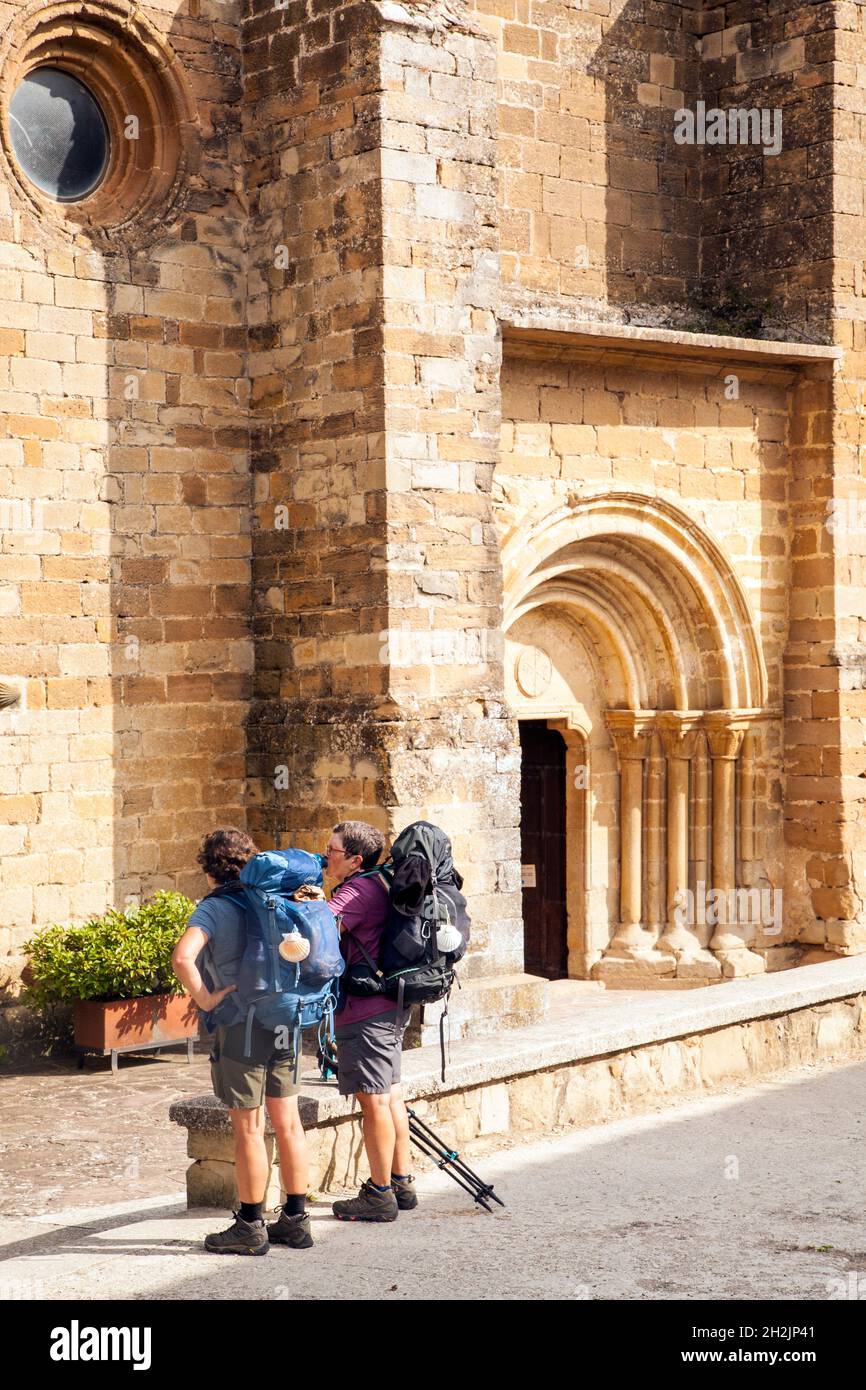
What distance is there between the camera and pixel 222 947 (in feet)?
17.1

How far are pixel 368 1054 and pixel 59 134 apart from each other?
5.70m

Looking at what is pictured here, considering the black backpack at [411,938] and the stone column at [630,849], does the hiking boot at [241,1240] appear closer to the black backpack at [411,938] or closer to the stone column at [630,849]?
the black backpack at [411,938]

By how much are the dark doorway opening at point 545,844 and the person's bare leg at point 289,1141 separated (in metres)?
6.65

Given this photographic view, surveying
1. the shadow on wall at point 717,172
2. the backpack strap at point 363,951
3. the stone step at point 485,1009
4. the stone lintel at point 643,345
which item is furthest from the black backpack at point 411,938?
the shadow on wall at point 717,172

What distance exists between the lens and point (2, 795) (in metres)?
8.80

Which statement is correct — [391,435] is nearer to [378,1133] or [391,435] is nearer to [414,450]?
[414,450]

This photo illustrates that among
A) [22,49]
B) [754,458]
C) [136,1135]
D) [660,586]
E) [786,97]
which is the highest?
[786,97]

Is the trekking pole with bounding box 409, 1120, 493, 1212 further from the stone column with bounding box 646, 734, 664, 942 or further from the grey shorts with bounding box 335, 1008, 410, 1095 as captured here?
the stone column with bounding box 646, 734, 664, 942

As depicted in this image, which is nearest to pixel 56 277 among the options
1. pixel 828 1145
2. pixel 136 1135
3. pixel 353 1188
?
pixel 136 1135

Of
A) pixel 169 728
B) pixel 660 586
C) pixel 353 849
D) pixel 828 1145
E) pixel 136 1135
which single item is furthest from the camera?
pixel 660 586

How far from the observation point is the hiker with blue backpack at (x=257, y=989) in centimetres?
521

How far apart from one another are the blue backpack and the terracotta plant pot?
140 inches

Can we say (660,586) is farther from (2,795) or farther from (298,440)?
(2,795)

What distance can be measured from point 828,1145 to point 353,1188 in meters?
1.99
